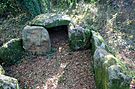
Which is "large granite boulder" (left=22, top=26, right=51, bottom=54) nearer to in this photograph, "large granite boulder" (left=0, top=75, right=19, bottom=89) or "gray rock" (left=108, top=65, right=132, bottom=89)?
"large granite boulder" (left=0, top=75, right=19, bottom=89)

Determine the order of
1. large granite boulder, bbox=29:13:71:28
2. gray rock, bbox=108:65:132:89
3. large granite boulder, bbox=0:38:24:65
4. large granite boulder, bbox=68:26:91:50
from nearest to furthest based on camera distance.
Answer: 1. gray rock, bbox=108:65:132:89
2. large granite boulder, bbox=0:38:24:65
3. large granite boulder, bbox=68:26:91:50
4. large granite boulder, bbox=29:13:71:28

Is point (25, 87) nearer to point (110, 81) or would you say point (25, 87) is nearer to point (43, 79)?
point (43, 79)

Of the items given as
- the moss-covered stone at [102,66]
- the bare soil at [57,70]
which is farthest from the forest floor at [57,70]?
the moss-covered stone at [102,66]

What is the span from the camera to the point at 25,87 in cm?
625

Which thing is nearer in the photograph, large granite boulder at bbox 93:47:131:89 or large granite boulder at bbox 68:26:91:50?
large granite boulder at bbox 93:47:131:89

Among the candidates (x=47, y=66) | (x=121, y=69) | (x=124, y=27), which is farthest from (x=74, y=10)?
(x=121, y=69)

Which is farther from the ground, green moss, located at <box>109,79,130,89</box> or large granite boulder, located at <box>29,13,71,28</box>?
large granite boulder, located at <box>29,13,71,28</box>

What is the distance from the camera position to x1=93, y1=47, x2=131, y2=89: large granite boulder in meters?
4.62

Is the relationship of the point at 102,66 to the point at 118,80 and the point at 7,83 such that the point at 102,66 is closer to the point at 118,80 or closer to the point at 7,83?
the point at 118,80

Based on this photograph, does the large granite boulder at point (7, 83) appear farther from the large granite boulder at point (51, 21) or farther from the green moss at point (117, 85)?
the large granite boulder at point (51, 21)

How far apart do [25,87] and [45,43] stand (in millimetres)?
1634

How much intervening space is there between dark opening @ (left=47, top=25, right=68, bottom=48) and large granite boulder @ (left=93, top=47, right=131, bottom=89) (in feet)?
7.79

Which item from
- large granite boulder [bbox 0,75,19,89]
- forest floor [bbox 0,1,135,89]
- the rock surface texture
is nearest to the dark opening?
forest floor [bbox 0,1,135,89]

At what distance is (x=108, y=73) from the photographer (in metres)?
4.74
